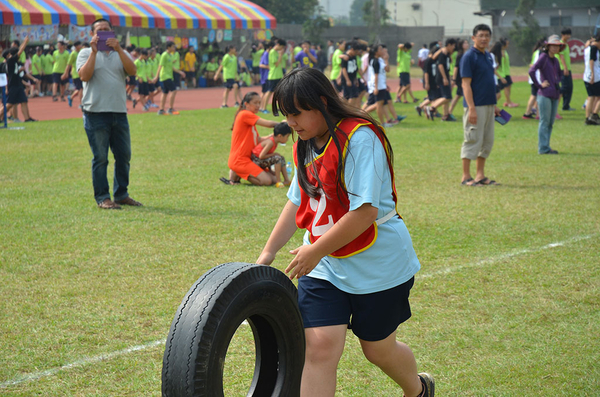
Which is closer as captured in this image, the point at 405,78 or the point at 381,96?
the point at 381,96

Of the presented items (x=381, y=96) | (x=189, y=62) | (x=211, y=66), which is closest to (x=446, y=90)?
(x=381, y=96)

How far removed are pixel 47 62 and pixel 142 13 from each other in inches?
219

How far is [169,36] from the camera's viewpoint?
127 feet

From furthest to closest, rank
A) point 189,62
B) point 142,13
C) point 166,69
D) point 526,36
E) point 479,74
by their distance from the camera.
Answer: point 526,36 < point 189,62 < point 142,13 < point 166,69 < point 479,74

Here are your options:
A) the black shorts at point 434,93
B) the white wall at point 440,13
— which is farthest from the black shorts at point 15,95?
the white wall at point 440,13

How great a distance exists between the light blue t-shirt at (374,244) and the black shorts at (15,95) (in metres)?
16.0

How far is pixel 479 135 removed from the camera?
8.64 metres

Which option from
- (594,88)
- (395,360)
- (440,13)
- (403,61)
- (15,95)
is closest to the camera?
(395,360)

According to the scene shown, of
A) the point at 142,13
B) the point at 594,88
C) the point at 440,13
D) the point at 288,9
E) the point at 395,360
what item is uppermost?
the point at 440,13

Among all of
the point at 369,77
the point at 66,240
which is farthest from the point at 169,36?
the point at 66,240

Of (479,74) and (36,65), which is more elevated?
(36,65)

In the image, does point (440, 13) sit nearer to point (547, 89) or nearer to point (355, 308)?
point (547, 89)

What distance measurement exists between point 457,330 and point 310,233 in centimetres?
181

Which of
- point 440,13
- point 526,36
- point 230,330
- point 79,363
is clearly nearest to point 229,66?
point 79,363
